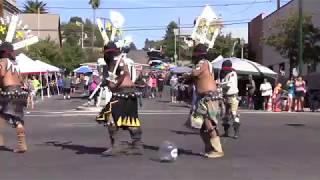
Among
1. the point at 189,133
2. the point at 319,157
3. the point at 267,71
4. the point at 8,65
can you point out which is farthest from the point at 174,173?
the point at 267,71

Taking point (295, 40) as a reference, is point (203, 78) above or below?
below

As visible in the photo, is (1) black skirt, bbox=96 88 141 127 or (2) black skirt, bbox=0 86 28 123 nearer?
(1) black skirt, bbox=96 88 141 127

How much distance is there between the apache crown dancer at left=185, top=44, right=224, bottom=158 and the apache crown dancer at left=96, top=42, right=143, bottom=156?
3.53ft

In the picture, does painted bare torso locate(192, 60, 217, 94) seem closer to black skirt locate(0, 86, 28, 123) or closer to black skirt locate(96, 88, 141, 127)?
black skirt locate(96, 88, 141, 127)

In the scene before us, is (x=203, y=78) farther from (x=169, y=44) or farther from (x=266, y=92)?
(x=169, y=44)

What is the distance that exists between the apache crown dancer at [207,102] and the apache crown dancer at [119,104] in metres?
1.07

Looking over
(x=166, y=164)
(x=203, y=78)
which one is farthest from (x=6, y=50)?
(x=166, y=164)

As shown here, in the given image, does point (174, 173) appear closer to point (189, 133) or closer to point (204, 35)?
point (204, 35)

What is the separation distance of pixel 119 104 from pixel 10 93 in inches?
81.2

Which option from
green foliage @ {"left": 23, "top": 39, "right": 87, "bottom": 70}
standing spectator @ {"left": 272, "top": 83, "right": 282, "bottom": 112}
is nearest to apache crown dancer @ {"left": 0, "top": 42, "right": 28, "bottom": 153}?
A: standing spectator @ {"left": 272, "top": 83, "right": 282, "bottom": 112}

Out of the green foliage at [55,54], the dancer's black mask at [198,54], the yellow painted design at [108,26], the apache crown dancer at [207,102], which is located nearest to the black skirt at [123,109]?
the apache crown dancer at [207,102]

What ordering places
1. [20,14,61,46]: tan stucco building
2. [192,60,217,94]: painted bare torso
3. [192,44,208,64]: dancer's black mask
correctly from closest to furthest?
[192,60,217,94]: painted bare torso, [192,44,208,64]: dancer's black mask, [20,14,61,46]: tan stucco building

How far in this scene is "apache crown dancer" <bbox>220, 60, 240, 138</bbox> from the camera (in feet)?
46.8

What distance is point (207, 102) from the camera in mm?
10914
